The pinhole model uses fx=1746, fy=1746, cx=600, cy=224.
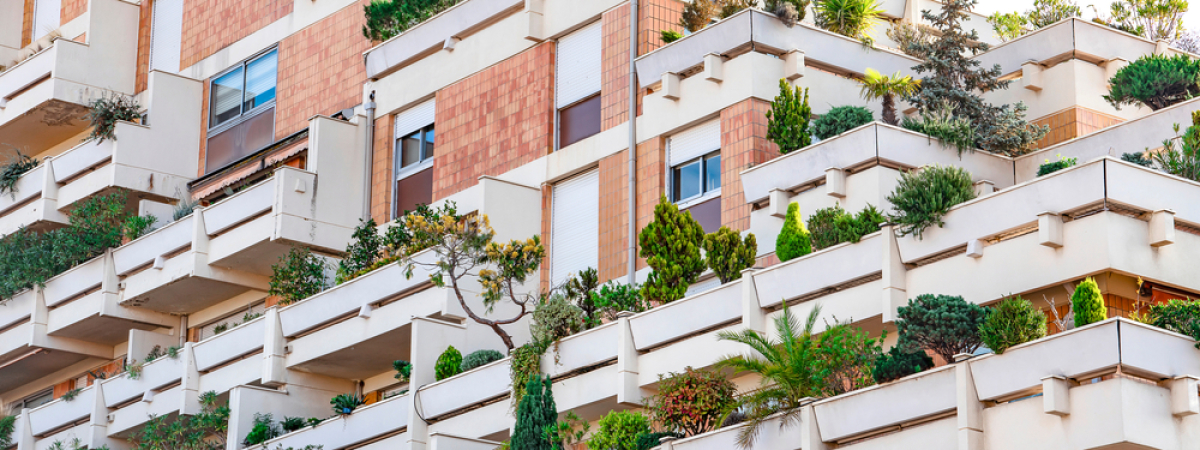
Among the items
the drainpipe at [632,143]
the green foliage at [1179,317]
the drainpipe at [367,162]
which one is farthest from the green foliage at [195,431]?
the green foliage at [1179,317]

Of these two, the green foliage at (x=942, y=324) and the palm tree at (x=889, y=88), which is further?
the palm tree at (x=889, y=88)

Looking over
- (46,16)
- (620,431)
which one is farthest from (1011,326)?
(46,16)

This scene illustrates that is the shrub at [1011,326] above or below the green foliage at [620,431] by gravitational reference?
above

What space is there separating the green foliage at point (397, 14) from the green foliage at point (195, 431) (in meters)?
8.08

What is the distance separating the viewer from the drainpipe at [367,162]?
35.6m

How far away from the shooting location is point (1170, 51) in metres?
29.8

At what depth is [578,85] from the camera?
31844mm

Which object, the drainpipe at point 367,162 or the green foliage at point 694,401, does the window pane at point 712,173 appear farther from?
the drainpipe at point 367,162

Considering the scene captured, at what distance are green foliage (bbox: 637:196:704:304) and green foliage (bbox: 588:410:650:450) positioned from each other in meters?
2.16

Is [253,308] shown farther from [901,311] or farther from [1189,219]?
[1189,219]

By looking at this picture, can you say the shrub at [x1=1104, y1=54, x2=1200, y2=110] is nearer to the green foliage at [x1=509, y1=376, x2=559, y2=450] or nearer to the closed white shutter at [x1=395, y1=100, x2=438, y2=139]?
the green foliage at [x1=509, y1=376, x2=559, y2=450]

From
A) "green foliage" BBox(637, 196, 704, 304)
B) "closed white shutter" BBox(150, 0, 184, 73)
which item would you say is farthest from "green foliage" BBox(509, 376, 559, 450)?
"closed white shutter" BBox(150, 0, 184, 73)

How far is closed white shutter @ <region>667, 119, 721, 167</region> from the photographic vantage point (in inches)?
1145

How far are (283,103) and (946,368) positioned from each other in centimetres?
2138
